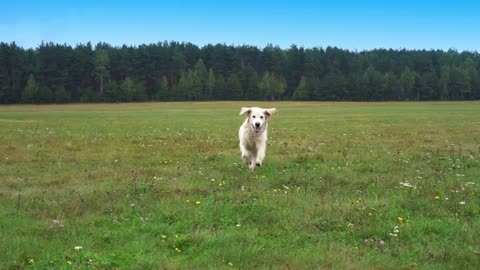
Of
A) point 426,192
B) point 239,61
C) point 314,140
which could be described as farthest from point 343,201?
point 239,61

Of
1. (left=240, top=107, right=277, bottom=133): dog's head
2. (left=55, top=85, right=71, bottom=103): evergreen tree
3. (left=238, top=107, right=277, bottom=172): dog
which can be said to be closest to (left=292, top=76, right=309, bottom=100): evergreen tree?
(left=55, top=85, right=71, bottom=103): evergreen tree

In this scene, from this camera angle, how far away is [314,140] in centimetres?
2247

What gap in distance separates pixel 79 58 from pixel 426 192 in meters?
140

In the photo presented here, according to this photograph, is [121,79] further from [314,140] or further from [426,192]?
[426,192]

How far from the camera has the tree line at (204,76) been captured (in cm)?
13362

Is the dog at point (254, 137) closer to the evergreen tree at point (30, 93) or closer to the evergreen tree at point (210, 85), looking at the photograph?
the evergreen tree at point (30, 93)

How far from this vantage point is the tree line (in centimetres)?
13362

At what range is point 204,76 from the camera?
485 ft

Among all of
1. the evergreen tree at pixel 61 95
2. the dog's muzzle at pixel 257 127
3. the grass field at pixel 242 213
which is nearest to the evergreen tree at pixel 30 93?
the evergreen tree at pixel 61 95

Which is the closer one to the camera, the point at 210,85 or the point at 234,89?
the point at 210,85

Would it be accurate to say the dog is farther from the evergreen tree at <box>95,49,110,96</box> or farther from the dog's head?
the evergreen tree at <box>95,49,110,96</box>

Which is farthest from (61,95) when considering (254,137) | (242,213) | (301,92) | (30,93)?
(242,213)

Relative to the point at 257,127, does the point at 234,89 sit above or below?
above

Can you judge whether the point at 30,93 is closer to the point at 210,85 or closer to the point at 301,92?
the point at 210,85
